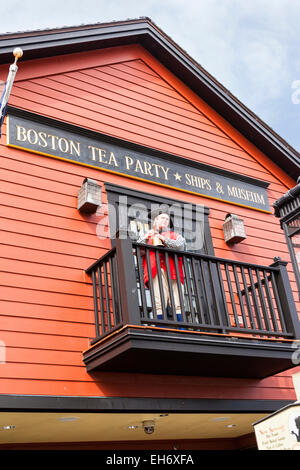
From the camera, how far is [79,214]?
7.41 meters

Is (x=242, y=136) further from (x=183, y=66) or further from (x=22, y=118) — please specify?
(x=22, y=118)

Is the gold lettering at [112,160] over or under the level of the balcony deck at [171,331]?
over

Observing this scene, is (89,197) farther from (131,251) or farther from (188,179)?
(188,179)

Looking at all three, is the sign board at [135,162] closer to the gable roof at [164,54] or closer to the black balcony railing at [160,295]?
the gable roof at [164,54]

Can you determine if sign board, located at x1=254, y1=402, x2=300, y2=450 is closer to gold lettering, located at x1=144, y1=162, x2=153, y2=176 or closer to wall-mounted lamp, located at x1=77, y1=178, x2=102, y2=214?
wall-mounted lamp, located at x1=77, y1=178, x2=102, y2=214

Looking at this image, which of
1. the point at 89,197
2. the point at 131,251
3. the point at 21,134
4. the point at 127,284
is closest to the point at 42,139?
the point at 21,134

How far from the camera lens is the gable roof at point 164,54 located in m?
8.00

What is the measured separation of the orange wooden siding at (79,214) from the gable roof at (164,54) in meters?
0.16

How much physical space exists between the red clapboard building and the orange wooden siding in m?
0.02

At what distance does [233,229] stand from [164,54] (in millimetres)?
3444

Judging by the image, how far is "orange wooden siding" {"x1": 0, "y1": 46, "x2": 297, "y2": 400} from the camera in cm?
627

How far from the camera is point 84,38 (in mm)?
8570

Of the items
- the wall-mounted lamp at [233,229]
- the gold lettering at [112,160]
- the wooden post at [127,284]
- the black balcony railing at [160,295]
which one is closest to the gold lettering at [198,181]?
the wall-mounted lamp at [233,229]
